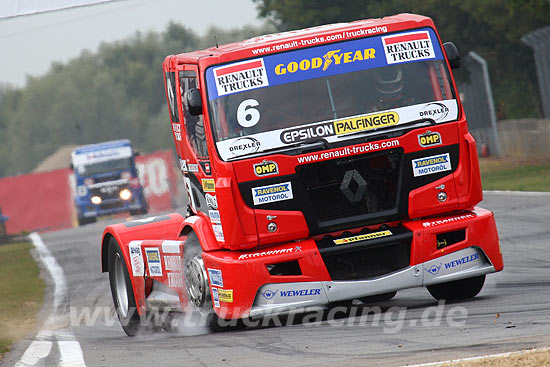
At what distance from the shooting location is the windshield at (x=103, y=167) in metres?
35.6

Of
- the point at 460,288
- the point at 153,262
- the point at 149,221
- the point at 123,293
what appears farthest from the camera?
the point at 123,293

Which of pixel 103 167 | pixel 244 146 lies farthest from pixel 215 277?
pixel 103 167

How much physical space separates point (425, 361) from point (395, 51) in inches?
136

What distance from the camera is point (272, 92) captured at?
8.83 metres

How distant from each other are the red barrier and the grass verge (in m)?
13.1

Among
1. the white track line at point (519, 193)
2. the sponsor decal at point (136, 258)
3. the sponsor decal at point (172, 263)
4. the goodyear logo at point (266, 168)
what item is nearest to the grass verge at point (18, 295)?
the sponsor decal at point (136, 258)

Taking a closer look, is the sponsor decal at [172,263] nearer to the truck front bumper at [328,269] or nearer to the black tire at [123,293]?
the truck front bumper at [328,269]

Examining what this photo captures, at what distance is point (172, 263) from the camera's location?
9.77 meters

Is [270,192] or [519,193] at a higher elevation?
[270,192]

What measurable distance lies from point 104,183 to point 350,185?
27.5 metres

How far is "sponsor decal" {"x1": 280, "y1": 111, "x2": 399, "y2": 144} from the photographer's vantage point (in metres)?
8.73

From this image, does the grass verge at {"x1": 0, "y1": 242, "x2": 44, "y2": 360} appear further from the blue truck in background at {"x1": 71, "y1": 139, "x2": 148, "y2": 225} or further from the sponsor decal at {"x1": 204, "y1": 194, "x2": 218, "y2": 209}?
the blue truck in background at {"x1": 71, "y1": 139, "x2": 148, "y2": 225}

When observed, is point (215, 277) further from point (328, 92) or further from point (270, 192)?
A: point (328, 92)

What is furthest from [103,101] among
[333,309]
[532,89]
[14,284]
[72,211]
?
[333,309]
